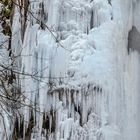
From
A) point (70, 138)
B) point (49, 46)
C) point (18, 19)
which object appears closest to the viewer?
point (70, 138)

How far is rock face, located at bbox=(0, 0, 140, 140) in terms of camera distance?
5387 millimetres

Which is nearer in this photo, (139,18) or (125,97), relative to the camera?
(125,97)

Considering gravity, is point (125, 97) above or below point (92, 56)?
below

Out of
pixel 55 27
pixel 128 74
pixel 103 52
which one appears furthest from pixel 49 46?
pixel 128 74

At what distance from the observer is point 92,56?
18.4 feet

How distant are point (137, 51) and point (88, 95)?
0.86 m

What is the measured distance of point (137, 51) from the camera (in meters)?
5.77

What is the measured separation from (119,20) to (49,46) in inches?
35.8

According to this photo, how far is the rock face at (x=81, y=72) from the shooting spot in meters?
5.39

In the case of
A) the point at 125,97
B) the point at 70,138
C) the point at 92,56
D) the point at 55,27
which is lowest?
the point at 70,138

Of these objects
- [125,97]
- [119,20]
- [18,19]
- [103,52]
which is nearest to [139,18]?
[119,20]

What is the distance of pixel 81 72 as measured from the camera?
18.2 ft

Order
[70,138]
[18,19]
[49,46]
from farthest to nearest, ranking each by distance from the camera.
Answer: [18,19] → [49,46] → [70,138]

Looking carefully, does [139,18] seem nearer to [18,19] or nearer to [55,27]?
[55,27]
